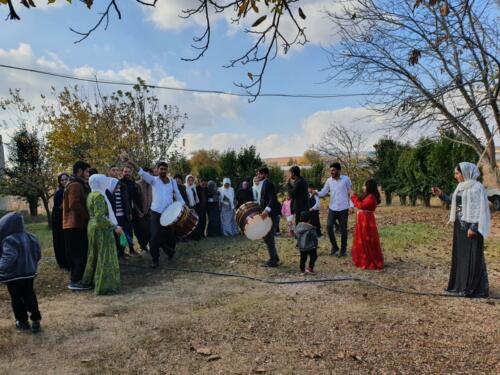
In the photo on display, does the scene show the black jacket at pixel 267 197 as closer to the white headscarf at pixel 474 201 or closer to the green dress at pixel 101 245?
the green dress at pixel 101 245

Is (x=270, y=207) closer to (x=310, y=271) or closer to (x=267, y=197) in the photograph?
(x=267, y=197)

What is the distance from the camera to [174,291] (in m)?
6.28

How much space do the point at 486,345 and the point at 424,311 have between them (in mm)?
995

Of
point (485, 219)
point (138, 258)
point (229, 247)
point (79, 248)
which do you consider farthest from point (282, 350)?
point (229, 247)

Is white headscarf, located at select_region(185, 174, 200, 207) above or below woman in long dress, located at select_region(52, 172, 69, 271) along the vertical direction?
above

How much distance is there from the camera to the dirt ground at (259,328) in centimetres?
385

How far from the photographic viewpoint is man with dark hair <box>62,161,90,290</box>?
632 cm

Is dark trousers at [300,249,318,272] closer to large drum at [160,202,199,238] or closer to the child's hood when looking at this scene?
large drum at [160,202,199,238]

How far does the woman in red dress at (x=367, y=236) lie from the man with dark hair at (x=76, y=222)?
14.9 ft

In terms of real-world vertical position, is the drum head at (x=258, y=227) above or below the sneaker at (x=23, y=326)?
above

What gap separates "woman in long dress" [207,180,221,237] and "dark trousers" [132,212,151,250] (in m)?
2.69

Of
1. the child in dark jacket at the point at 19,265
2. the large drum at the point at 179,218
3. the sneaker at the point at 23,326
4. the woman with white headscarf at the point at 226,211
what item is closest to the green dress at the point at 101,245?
the child in dark jacket at the point at 19,265

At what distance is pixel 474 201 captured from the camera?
554 centimetres

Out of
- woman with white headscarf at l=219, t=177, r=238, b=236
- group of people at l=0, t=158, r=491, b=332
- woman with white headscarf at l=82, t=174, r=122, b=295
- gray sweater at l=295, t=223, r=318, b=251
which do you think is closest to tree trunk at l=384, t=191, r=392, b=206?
woman with white headscarf at l=219, t=177, r=238, b=236
